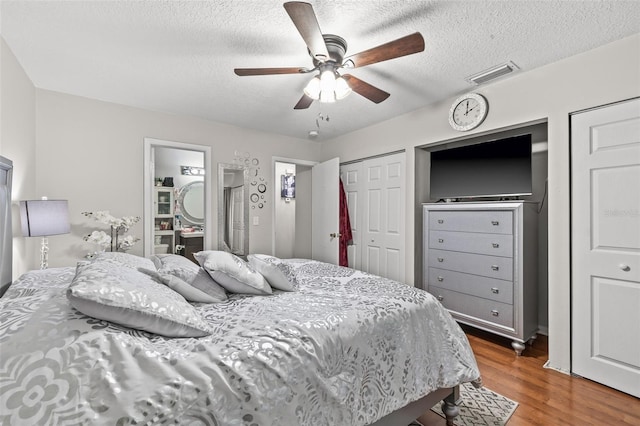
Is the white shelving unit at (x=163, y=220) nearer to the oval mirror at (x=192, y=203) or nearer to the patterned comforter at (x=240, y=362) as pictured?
the oval mirror at (x=192, y=203)

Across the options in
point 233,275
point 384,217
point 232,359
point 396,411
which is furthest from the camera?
point 384,217

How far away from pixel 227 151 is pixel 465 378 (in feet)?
11.5

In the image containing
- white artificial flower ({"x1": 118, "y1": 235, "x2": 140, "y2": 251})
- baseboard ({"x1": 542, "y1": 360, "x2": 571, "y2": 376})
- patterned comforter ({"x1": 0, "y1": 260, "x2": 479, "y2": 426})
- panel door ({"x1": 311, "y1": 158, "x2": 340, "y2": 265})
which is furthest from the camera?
panel door ({"x1": 311, "y1": 158, "x2": 340, "y2": 265})

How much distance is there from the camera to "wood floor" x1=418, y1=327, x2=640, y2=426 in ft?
5.85

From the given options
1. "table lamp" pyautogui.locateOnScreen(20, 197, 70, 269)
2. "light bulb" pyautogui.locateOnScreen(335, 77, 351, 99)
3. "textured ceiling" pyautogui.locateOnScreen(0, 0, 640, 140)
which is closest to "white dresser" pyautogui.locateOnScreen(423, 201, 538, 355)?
"textured ceiling" pyautogui.locateOnScreen(0, 0, 640, 140)

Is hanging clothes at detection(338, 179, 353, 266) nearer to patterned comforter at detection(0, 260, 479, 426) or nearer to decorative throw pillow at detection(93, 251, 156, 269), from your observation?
patterned comforter at detection(0, 260, 479, 426)

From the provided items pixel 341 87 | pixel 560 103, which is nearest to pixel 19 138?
pixel 341 87

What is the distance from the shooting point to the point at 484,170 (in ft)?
10.3

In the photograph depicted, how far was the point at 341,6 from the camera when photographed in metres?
1.72

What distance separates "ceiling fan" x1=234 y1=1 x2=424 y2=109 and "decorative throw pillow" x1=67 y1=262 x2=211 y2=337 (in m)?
1.40

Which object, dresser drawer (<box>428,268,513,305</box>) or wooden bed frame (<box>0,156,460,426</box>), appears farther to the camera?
dresser drawer (<box>428,268,513,305</box>)

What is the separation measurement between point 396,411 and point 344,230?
2.99m

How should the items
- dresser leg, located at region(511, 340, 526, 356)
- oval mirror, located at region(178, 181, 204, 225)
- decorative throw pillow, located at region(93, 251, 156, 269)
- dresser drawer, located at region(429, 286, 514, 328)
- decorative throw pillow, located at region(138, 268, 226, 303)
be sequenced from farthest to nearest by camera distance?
oval mirror, located at region(178, 181, 204, 225), dresser drawer, located at region(429, 286, 514, 328), dresser leg, located at region(511, 340, 526, 356), decorative throw pillow, located at region(93, 251, 156, 269), decorative throw pillow, located at region(138, 268, 226, 303)

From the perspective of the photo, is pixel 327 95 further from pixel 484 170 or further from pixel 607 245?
pixel 607 245
